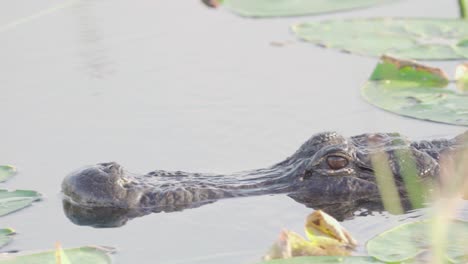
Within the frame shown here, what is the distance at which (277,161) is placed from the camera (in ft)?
23.7

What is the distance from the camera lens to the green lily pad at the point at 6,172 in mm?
6816

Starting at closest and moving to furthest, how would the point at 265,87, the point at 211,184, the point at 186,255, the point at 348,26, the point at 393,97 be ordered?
the point at 186,255 < the point at 211,184 < the point at 393,97 < the point at 265,87 < the point at 348,26

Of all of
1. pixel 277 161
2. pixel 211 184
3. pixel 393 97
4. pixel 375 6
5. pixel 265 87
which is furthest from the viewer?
pixel 375 6

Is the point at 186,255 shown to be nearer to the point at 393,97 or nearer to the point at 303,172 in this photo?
the point at 303,172

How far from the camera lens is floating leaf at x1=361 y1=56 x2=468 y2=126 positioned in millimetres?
7621

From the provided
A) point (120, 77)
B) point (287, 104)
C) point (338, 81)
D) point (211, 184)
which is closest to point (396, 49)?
point (338, 81)

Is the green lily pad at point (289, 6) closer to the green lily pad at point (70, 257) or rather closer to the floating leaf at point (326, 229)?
the floating leaf at point (326, 229)

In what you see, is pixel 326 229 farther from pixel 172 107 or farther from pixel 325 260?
pixel 172 107

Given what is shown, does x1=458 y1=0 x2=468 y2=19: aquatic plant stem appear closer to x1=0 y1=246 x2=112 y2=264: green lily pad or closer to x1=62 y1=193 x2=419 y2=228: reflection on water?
x1=62 y1=193 x2=419 y2=228: reflection on water

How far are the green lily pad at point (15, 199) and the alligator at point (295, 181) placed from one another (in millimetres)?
174

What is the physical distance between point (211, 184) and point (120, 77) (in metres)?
2.49

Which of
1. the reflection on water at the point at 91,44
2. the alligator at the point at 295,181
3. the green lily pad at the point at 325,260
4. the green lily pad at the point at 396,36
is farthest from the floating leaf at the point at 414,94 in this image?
the green lily pad at the point at 325,260

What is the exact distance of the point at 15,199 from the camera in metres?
6.54

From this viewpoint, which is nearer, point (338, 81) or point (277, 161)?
point (277, 161)
